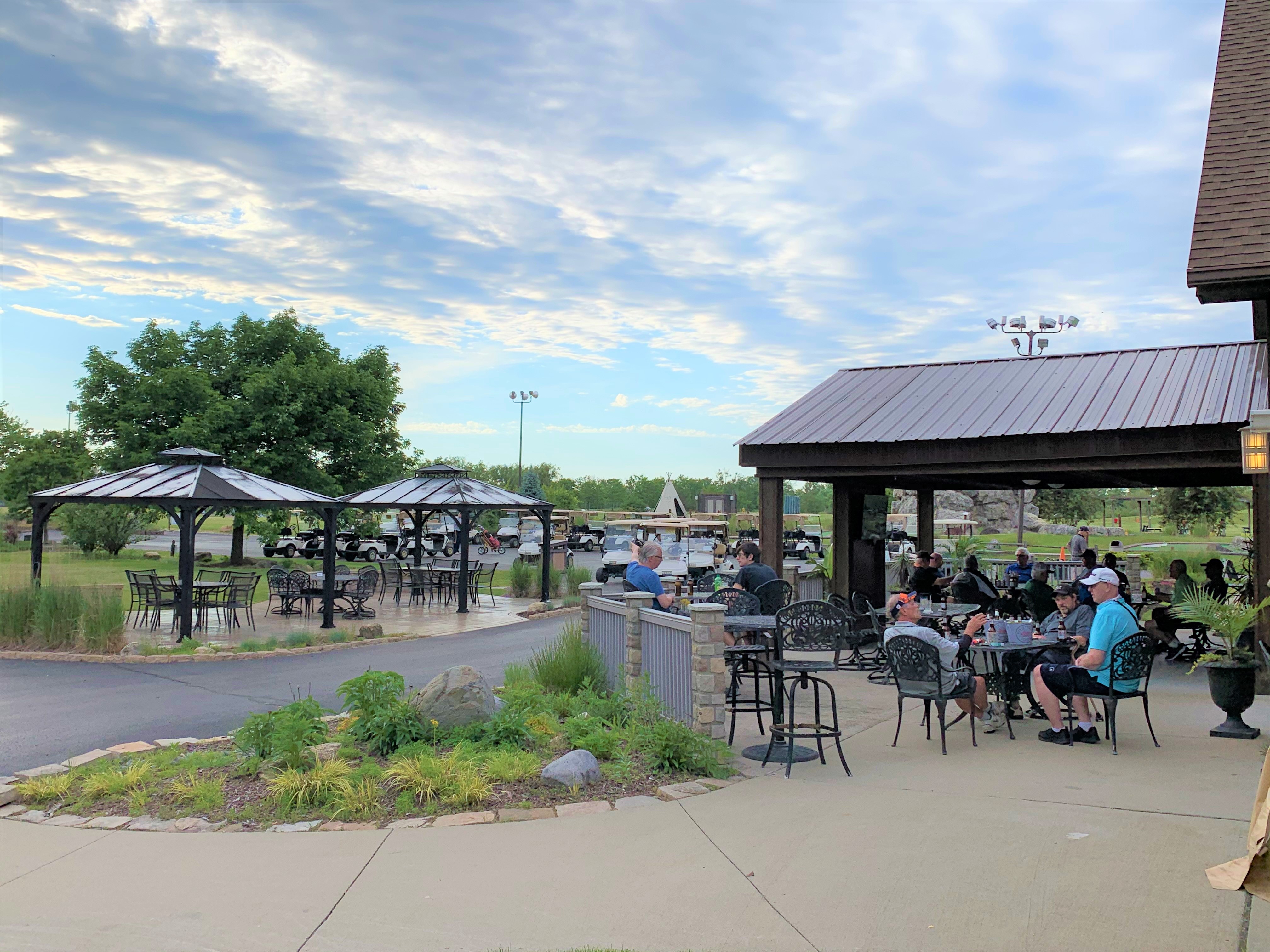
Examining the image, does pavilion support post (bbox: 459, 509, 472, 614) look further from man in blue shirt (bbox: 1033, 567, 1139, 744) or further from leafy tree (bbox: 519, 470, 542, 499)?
leafy tree (bbox: 519, 470, 542, 499)

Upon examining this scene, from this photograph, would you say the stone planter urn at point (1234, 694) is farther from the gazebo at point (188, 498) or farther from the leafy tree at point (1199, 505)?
the leafy tree at point (1199, 505)

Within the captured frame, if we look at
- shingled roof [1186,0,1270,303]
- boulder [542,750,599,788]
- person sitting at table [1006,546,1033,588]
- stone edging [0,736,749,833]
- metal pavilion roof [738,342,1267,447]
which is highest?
shingled roof [1186,0,1270,303]

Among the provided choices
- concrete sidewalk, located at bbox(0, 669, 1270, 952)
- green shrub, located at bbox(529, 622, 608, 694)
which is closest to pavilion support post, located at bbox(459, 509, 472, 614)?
green shrub, located at bbox(529, 622, 608, 694)

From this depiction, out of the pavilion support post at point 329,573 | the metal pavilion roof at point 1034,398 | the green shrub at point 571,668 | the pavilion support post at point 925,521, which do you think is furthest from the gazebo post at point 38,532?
the pavilion support post at point 925,521

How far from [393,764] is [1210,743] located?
6.26 m

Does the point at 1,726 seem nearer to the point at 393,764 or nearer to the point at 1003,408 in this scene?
the point at 393,764

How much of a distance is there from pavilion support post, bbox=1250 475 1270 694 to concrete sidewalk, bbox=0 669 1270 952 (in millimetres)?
3931

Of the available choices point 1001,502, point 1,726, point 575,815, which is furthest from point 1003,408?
point 1001,502

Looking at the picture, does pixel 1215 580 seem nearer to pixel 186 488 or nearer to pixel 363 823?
pixel 363 823

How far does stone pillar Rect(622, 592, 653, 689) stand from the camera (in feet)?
26.8

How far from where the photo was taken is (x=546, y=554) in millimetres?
20766

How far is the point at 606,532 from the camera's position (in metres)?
40.9

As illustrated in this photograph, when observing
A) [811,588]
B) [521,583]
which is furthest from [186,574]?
[811,588]

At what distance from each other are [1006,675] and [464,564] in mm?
12350
